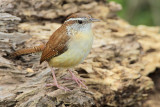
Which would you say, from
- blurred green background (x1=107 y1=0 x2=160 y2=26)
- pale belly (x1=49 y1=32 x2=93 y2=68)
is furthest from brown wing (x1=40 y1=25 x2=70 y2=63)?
blurred green background (x1=107 y1=0 x2=160 y2=26)

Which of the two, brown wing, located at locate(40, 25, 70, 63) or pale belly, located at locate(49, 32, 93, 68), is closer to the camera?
pale belly, located at locate(49, 32, 93, 68)

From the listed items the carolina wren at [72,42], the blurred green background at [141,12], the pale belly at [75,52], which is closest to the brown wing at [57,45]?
the carolina wren at [72,42]

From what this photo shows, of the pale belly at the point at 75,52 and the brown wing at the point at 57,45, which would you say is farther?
the brown wing at the point at 57,45

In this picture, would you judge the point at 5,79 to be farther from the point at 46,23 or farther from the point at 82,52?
the point at 46,23

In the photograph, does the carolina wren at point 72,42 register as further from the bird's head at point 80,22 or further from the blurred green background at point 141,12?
the blurred green background at point 141,12

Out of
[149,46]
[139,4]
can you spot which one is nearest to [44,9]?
[149,46]

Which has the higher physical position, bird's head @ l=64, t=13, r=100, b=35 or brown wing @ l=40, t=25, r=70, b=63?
bird's head @ l=64, t=13, r=100, b=35

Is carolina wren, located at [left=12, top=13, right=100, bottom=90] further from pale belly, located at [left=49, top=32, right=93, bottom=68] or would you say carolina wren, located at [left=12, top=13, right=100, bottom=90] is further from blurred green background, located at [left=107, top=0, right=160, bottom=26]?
blurred green background, located at [left=107, top=0, right=160, bottom=26]

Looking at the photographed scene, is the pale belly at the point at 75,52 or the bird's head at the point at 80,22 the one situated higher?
the bird's head at the point at 80,22

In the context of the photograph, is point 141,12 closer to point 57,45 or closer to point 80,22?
point 80,22
